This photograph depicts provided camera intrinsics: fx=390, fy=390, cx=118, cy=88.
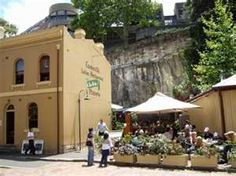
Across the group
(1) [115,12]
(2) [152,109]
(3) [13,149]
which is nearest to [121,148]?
(2) [152,109]

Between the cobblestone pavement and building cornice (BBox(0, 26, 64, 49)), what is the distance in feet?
27.9

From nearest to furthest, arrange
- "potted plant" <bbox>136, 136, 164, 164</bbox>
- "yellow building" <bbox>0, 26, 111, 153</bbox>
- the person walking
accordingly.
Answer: "potted plant" <bbox>136, 136, 164, 164</bbox>
the person walking
"yellow building" <bbox>0, 26, 111, 153</bbox>

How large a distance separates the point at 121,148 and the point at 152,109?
109 inches

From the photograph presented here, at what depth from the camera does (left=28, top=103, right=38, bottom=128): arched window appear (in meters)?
23.7

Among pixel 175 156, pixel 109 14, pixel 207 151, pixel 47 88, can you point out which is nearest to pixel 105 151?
pixel 175 156

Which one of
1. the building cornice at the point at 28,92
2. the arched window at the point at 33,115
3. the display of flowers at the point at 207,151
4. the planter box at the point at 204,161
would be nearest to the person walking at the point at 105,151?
the planter box at the point at 204,161

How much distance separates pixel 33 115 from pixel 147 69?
73.6 feet

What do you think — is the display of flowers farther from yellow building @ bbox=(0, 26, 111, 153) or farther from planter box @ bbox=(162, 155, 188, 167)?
yellow building @ bbox=(0, 26, 111, 153)

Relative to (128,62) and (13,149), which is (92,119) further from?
(128,62)

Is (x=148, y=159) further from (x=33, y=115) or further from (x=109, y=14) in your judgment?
(x=109, y=14)

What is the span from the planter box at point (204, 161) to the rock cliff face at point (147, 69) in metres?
27.3

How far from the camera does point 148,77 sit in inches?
1727

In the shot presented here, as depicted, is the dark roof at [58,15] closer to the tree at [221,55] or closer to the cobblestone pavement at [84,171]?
the tree at [221,55]

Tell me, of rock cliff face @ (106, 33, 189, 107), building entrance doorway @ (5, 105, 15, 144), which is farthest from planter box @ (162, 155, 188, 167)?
rock cliff face @ (106, 33, 189, 107)
